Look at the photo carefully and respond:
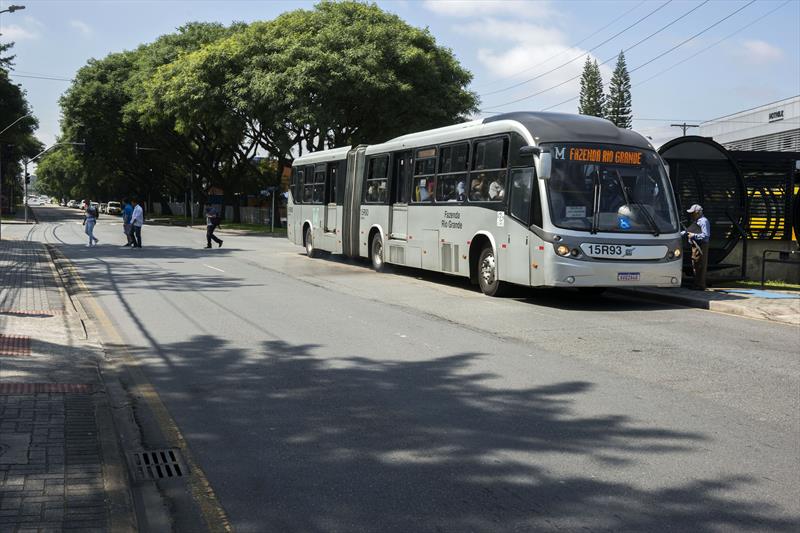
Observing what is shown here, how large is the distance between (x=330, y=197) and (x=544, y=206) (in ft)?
36.8

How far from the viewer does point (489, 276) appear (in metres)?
14.6

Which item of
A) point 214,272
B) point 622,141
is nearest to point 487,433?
point 622,141

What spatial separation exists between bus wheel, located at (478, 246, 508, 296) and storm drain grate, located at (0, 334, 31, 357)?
8.05 m

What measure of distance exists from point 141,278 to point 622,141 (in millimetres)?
10340

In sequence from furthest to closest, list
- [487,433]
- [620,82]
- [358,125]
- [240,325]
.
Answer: [620,82] < [358,125] < [240,325] < [487,433]

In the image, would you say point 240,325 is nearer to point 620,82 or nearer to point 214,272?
point 214,272

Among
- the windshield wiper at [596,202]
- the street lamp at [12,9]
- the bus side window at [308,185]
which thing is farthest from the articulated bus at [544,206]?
the street lamp at [12,9]

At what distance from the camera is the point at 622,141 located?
13359 millimetres

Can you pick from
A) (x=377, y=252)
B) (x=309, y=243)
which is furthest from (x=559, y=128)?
(x=309, y=243)

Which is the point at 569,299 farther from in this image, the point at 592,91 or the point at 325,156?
the point at 592,91

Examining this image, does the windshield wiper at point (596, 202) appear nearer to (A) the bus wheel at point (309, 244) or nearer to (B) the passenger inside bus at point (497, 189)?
(B) the passenger inside bus at point (497, 189)

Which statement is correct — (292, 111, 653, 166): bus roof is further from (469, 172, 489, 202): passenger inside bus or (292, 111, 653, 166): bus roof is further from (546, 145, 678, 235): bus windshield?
(469, 172, 489, 202): passenger inside bus

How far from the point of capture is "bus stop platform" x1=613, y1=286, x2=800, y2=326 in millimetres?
12258

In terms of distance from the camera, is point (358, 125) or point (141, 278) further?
point (358, 125)
